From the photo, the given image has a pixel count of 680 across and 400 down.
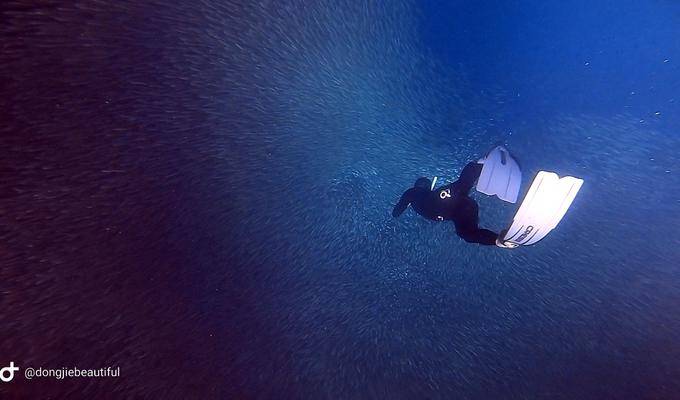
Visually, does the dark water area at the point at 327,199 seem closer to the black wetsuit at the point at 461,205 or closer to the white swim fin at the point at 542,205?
the black wetsuit at the point at 461,205

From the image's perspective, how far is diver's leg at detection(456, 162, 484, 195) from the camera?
14.3 ft

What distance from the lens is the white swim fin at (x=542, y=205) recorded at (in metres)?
3.67

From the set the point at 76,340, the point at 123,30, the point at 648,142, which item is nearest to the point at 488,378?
the point at 648,142

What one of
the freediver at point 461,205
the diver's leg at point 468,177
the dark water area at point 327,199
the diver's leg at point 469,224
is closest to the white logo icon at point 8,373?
the dark water area at point 327,199

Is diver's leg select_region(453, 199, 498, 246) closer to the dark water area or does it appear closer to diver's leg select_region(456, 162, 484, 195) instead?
diver's leg select_region(456, 162, 484, 195)

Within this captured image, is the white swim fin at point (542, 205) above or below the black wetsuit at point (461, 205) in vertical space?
above

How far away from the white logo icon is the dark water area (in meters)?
0.09

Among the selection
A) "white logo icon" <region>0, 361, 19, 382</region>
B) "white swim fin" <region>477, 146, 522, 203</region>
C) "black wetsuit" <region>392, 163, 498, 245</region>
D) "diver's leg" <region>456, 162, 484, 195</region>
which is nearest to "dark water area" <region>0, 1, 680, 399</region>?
"white logo icon" <region>0, 361, 19, 382</region>

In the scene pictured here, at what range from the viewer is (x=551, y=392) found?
8148 mm

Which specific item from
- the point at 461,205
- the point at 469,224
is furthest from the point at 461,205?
the point at 469,224

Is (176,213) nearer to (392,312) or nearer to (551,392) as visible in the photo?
(392,312)

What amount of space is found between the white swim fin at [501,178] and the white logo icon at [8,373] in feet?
18.0

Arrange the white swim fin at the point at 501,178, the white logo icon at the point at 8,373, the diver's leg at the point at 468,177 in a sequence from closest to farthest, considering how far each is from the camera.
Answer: the white swim fin at the point at 501,178 → the diver's leg at the point at 468,177 → the white logo icon at the point at 8,373

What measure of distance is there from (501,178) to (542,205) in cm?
52
